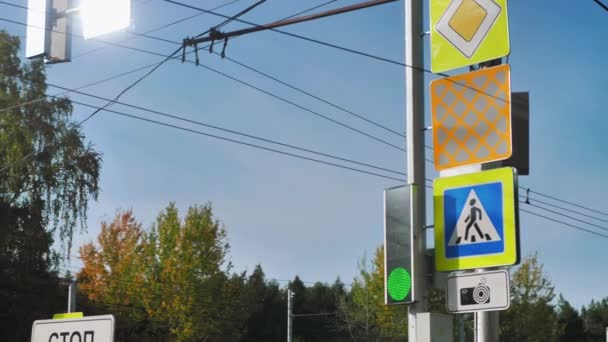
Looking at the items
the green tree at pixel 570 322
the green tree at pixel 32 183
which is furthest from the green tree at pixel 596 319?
the green tree at pixel 32 183

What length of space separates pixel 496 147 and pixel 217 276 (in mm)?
45991

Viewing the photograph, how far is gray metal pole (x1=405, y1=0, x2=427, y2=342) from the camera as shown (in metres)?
7.63

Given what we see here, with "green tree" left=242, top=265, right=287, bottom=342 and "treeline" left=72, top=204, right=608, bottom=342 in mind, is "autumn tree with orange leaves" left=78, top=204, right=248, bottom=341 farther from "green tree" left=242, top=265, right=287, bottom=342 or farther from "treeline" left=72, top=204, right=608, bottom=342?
"green tree" left=242, top=265, right=287, bottom=342

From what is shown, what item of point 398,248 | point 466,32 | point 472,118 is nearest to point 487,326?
point 398,248

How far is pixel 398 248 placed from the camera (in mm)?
7727

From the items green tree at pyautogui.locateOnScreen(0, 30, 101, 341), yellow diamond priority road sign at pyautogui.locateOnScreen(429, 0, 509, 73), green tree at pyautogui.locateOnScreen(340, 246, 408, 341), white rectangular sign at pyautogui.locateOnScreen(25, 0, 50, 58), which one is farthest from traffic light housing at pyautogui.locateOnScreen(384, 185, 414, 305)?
green tree at pyautogui.locateOnScreen(340, 246, 408, 341)

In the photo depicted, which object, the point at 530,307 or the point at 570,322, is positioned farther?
the point at 570,322

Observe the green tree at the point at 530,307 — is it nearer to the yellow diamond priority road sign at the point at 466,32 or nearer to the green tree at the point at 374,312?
the green tree at the point at 374,312

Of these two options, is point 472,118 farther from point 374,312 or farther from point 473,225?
point 374,312

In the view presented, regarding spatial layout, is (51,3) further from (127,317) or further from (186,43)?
Result: (127,317)

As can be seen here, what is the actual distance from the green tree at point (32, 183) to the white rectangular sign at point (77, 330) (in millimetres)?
36311

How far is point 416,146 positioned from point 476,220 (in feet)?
3.56

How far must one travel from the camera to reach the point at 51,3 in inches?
422

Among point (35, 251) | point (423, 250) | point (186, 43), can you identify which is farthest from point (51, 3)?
point (35, 251)
